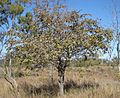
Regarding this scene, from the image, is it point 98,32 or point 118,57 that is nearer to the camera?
point 98,32

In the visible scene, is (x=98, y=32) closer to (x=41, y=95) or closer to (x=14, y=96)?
(x=41, y=95)

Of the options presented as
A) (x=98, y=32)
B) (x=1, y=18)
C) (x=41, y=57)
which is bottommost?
(x=41, y=57)

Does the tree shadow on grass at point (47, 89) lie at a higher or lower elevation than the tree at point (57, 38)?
lower

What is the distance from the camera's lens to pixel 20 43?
11.6 meters

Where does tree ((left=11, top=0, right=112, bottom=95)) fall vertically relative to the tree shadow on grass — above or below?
above

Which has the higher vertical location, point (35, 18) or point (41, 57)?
point (35, 18)

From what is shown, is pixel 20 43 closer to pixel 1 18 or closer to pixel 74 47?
pixel 74 47

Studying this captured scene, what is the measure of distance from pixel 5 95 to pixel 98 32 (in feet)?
14.7

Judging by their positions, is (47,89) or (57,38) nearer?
(57,38)

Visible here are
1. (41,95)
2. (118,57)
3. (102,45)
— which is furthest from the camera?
(118,57)

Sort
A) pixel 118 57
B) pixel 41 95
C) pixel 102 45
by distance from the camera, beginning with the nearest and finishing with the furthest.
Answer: pixel 41 95, pixel 102 45, pixel 118 57

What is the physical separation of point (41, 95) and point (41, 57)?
139cm

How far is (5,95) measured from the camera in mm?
11914

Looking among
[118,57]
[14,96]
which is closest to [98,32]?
[14,96]
